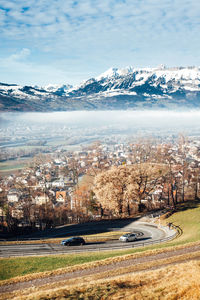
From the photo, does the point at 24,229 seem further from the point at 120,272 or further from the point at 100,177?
the point at 120,272

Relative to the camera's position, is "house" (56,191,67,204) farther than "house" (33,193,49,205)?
Yes

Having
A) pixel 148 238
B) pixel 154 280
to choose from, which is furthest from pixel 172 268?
pixel 148 238

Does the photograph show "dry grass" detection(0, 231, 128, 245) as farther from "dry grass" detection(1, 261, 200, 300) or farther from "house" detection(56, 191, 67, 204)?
"house" detection(56, 191, 67, 204)

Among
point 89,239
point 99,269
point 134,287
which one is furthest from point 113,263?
point 89,239

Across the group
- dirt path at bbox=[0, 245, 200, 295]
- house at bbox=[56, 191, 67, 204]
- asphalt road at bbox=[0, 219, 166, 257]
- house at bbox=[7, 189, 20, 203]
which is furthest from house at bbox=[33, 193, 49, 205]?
dirt path at bbox=[0, 245, 200, 295]

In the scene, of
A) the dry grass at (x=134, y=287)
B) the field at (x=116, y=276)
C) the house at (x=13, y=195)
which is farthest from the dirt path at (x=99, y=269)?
the house at (x=13, y=195)
